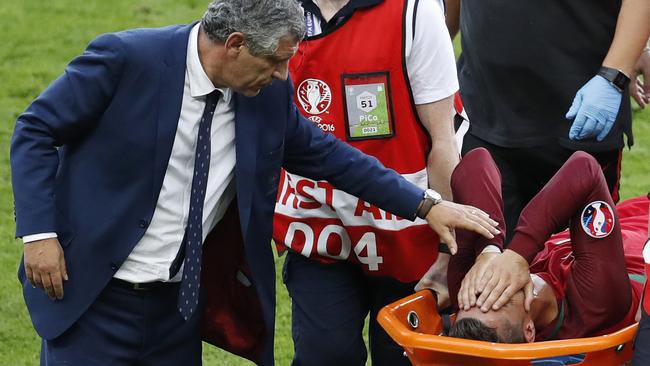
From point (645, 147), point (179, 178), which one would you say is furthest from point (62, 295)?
point (645, 147)

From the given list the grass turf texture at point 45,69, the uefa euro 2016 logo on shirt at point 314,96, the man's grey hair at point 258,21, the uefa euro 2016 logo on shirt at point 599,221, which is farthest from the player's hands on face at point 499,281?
the grass turf texture at point 45,69

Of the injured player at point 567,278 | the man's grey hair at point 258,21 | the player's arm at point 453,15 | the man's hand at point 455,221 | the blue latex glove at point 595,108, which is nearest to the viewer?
the man's grey hair at point 258,21

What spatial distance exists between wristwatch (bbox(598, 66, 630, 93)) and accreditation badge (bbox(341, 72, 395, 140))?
2.55 feet

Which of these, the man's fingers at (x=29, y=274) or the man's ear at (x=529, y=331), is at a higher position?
the man's fingers at (x=29, y=274)

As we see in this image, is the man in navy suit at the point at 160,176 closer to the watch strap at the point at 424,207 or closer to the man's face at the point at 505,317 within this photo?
the watch strap at the point at 424,207

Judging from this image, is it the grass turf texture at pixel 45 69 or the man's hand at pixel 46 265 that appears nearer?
the man's hand at pixel 46 265

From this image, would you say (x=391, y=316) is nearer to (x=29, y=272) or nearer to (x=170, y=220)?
(x=170, y=220)

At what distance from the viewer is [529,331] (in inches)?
162

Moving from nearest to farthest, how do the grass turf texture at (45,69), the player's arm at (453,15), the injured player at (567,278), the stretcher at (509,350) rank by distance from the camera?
1. the stretcher at (509,350)
2. the injured player at (567,278)
3. the player's arm at (453,15)
4. the grass turf texture at (45,69)

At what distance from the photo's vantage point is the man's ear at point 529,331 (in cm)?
410

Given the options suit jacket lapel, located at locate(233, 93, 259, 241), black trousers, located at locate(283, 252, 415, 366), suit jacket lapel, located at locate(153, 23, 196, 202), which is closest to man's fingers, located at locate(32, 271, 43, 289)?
suit jacket lapel, located at locate(153, 23, 196, 202)

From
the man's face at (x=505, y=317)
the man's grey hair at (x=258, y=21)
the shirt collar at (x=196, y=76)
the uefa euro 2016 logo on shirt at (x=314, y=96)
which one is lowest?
the man's face at (x=505, y=317)

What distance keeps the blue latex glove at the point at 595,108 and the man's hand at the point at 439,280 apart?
67 centimetres

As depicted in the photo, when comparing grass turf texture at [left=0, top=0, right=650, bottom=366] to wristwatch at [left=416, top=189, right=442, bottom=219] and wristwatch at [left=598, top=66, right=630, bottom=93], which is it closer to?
wristwatch at [left=416, top=189, right=442, bottom=219]
